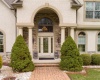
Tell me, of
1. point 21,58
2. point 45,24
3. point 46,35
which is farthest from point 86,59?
point 21,58

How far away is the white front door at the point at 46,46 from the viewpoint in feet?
71.5

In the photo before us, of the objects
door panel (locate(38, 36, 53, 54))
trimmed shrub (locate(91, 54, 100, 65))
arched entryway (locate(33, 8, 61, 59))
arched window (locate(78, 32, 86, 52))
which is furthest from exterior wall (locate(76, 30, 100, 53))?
door panel (locate(38, 36, 53, 54))

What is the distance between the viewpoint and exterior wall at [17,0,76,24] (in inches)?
741

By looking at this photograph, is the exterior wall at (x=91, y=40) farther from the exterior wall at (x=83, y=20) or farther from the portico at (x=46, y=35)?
the portico at (x=46, y=35)

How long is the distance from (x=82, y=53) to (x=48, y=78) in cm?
795

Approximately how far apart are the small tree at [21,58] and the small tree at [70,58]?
280 centimetres

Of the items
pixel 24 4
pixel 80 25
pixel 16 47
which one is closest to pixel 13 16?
pixel 24 4

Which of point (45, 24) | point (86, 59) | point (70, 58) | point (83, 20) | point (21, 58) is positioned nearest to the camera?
point (21, 58)

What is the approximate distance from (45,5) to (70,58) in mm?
5329

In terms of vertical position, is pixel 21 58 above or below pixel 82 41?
below

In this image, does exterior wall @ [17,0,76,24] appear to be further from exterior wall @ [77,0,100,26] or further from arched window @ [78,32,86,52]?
arched window @ [78,32,86,52]

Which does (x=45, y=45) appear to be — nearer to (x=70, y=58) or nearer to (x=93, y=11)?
(x=70, y=58)

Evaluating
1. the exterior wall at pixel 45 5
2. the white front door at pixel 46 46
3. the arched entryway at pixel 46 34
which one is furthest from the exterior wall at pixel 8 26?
the white front door at pixel 46 46

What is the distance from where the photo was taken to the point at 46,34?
21797mm
